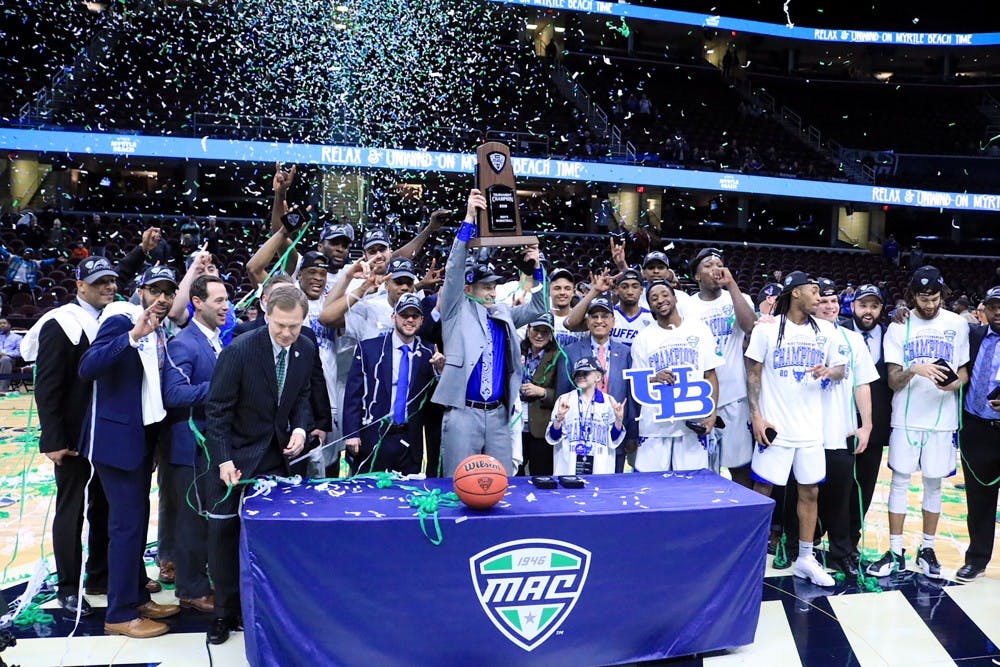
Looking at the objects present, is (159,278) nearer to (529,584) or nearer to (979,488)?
(529,584)

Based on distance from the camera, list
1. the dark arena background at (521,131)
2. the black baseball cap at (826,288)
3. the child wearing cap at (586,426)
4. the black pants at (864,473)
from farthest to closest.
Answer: the dark arena background at (521,131) < the black pants at (864,473) < the black baseball cap at (826,288) < the child wearing cap at (586,426)

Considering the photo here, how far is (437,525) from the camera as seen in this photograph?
3582 mm

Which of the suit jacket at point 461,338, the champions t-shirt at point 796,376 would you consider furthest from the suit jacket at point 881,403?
the suit jacket at point 461,338

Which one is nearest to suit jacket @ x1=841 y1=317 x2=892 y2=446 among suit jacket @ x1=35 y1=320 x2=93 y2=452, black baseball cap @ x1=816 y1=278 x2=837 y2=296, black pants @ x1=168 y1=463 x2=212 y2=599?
black baseball cap @ x1=816 y1=278 x2=837 y2=296

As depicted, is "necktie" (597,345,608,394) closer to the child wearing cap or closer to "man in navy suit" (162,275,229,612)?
the child wearing cap

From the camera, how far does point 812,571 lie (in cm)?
516

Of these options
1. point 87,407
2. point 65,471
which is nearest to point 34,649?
point 65,471

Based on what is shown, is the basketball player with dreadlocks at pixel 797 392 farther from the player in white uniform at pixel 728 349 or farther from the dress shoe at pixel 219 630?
the dress shoe at pixel 219 630

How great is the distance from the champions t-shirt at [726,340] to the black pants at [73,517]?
380 cm

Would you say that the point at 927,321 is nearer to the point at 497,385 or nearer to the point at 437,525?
the point at 497,385

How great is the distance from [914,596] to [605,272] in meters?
2.74

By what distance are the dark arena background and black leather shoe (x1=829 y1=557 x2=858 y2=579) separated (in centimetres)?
670

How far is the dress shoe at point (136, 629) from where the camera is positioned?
4.20 meters

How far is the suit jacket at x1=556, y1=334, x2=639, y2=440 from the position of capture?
5.26 meters
